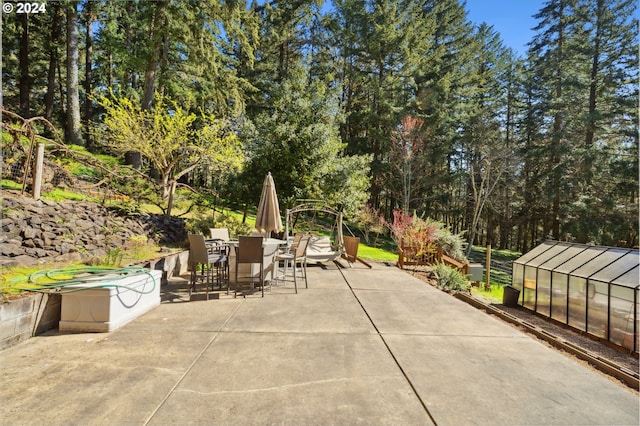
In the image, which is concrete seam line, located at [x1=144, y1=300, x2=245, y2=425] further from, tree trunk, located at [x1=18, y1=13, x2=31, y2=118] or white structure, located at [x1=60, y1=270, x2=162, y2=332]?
tree trunk, located at [x1=18, y1=13, x2=31, y2=118]

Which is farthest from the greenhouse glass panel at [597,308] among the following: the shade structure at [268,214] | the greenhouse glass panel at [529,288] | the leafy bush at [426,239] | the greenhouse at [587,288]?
the shade structure at [268,214]

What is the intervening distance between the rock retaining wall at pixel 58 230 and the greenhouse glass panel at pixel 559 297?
29.4ft

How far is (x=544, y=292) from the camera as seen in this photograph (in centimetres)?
720

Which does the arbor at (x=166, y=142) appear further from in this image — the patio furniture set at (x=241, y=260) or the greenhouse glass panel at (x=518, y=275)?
the greenhouse glass panel at (x=518, y=275)

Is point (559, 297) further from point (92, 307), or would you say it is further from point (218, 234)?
point (92, 307)

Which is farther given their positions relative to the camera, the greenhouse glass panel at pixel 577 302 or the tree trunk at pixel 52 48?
the tree trunk at pixel 52 48

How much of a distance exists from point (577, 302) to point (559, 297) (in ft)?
1.72

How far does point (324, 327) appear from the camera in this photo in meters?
3.87

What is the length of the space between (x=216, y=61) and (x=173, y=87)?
8.33ft

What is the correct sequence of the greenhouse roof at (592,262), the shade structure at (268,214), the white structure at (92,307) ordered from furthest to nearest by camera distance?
1. the shade structure at (268,214)
2. the greenhouse roof at (592,262)
3. the white structure at (92,307)

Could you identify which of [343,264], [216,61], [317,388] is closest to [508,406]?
[317,388]

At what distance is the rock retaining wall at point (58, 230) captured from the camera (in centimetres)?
450

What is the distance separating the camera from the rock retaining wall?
450 centimetres

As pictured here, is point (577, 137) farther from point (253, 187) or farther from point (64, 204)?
point (64, 204)
